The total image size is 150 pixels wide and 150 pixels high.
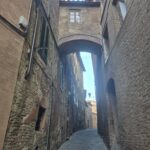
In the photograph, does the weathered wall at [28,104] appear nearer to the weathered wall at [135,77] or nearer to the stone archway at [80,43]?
the weathered wall at [135,77]

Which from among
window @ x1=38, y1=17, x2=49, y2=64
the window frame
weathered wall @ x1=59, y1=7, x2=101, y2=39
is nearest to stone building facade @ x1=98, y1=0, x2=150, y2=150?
window @ x1=38, y1=17, x2=49, y2=64

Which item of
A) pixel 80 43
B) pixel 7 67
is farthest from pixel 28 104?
pixel 80 43

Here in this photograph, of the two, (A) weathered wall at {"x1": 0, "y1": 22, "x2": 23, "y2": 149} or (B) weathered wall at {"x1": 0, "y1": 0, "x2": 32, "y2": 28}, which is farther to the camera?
(B) weathered wall at {"x1": 0, "y1": 0, "x2": 32, "y2": 28}

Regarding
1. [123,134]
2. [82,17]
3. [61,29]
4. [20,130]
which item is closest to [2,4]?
[20,130]

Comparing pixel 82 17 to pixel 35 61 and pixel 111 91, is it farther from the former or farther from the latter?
pixel 35 61

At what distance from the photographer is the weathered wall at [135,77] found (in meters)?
3.71

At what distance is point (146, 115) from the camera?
12.1 ft

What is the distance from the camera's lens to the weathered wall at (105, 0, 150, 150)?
12.2 feet

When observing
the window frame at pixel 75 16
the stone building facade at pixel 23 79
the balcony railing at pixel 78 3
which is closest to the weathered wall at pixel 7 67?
the stone building facade at pixel 23 79

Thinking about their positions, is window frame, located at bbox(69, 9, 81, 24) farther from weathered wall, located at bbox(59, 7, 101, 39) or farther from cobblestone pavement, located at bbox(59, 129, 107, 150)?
cobblestone pavement, located at bbox(59, 129, 107, 150)

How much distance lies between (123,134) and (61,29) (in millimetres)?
7041

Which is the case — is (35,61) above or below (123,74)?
above

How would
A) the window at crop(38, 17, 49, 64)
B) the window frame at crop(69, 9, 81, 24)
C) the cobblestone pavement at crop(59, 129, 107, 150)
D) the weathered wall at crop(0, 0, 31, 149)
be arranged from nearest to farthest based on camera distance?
the weathered wall at crop(0, 0, 31, 149) → the window at crop(38, 17, 49, 64) → the cobblestone pavement at crop(59, 129, 107, 150) → the window frame at crop(69, 9, 81, 24)

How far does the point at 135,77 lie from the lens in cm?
427
